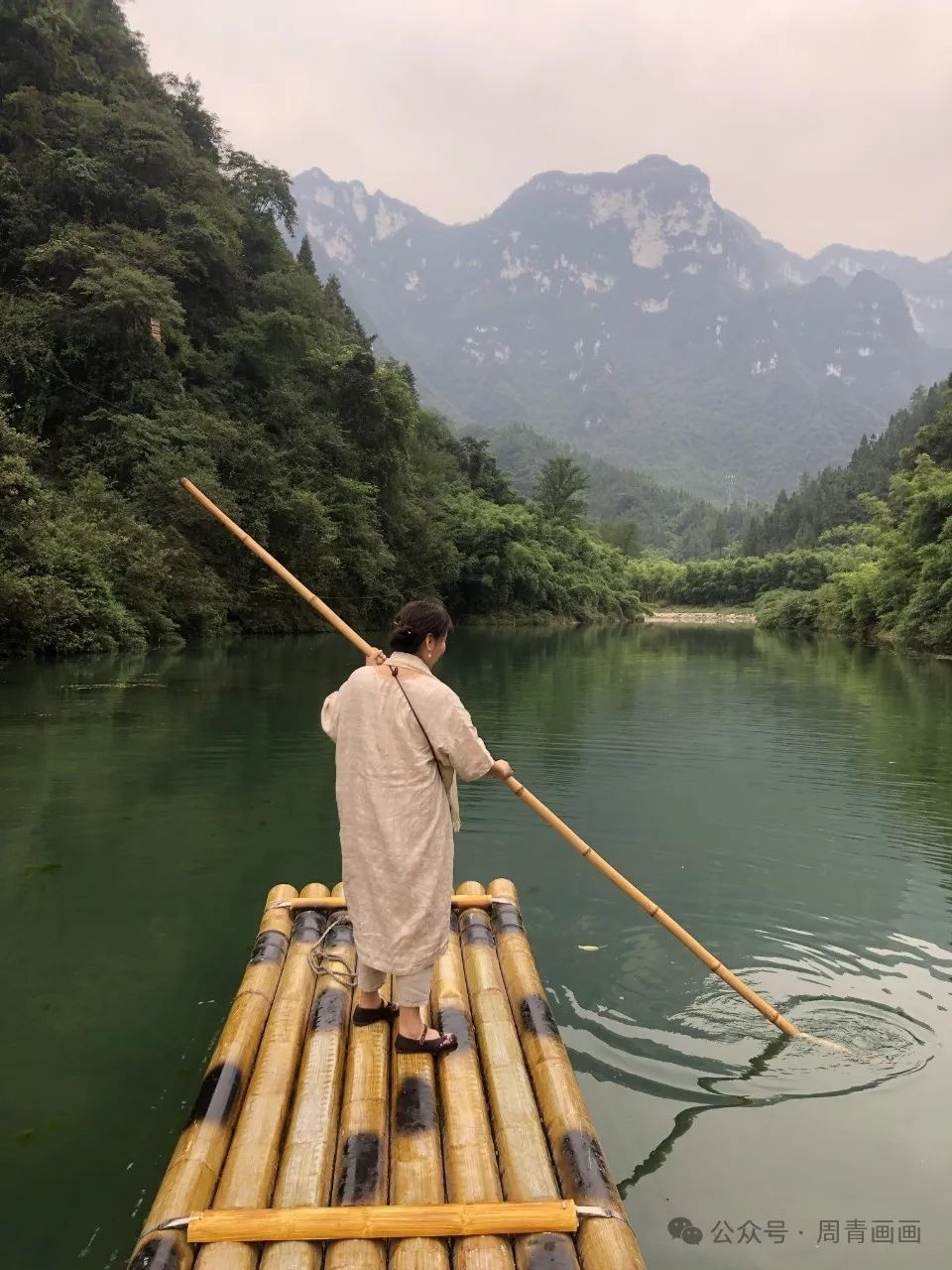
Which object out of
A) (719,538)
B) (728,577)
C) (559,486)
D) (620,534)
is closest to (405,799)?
(559,486)

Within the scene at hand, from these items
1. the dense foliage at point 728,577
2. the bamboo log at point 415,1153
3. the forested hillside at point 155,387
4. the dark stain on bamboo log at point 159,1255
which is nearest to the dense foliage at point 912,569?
the forested hillside at point 155,387

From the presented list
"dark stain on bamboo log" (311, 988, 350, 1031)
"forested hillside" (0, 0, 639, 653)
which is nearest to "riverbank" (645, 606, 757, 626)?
"forested hillside" (0, 0, 639, 653)

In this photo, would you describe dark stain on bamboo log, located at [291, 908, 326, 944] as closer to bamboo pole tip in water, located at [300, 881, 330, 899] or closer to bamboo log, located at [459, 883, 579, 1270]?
bamboo pole tip in water, located at [300, 881, 330, 899]

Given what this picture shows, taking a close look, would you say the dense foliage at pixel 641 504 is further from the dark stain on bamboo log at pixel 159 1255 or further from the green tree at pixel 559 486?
the dark stain on bamboo log at pixel 159 1255

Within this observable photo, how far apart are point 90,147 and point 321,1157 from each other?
3535 cm

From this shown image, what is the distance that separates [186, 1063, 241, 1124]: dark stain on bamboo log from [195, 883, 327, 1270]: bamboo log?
0.05 meters

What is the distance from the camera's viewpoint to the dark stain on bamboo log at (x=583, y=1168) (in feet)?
7.84

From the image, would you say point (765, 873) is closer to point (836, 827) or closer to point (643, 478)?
point (836, 827)

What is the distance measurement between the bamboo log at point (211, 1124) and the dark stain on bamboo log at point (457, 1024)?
69 centimetres

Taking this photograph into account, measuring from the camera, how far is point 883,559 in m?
37.0

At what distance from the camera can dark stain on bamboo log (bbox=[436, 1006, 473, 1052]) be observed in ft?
10.6

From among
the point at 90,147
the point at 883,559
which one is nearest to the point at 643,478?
the point at 883,559

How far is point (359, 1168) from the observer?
251 cm

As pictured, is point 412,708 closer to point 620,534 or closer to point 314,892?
point 314,892
